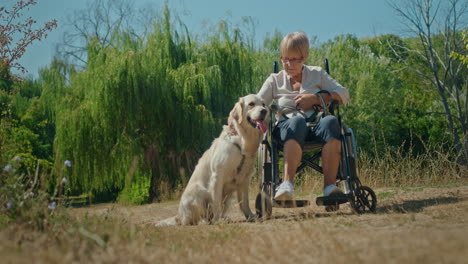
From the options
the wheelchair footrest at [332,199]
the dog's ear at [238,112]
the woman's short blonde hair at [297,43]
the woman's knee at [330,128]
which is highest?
the woman's short blonde hair at [297,43]

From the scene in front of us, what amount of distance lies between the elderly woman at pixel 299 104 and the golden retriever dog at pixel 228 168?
0.78ft

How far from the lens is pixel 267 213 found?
4.36 meters

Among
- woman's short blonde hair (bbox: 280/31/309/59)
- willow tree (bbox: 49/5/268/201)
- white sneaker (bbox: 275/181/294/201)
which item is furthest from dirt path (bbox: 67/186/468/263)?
willow tree (bbox: 49/5/268/201)

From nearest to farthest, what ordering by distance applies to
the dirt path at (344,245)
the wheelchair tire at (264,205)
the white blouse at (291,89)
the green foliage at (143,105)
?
the dirt path at (344,245) → the wheelchair tire at (264,205) → the white blouse at (291,89) → the green foliage at (143,105)

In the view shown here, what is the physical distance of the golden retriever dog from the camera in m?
4.52

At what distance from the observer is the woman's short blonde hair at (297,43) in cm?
441

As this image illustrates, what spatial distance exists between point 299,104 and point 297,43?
0.60 m

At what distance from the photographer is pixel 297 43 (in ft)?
14.4

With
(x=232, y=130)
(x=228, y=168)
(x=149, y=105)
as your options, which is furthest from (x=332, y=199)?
(x=149, y=105)

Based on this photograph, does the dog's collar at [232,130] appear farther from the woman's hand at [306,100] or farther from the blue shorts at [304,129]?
the woman's hand at [306,100]

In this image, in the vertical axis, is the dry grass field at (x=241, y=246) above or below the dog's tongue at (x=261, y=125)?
below

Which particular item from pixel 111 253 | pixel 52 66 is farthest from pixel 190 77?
pixel 111 253

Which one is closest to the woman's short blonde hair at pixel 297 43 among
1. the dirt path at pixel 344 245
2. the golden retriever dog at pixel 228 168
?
the golden retriever dog at pixel 228 168

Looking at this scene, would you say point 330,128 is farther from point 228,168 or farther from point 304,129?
point 228,168
